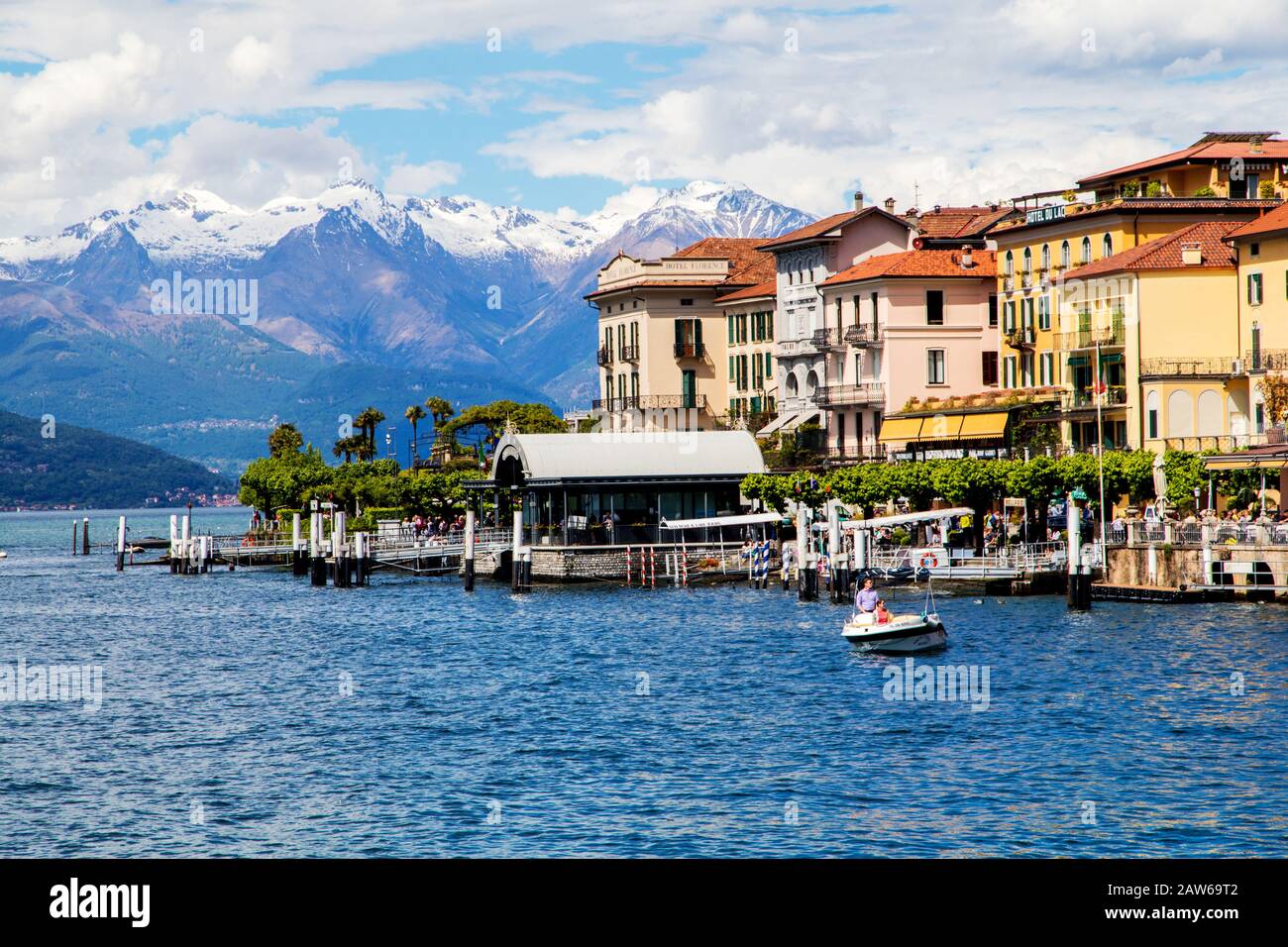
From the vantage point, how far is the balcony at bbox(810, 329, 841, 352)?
126 meters

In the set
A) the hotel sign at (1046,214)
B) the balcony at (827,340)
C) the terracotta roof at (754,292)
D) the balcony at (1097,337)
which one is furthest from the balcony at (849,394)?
the balcony at (1097,337)

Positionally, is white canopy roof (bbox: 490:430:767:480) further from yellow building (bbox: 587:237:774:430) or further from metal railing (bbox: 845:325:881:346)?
yellow building (bbox: 587:237:774:430)

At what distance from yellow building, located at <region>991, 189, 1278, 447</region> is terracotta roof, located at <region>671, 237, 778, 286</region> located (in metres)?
37.3

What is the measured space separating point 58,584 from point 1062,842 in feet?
357

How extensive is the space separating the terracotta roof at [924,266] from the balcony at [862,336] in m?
3.48

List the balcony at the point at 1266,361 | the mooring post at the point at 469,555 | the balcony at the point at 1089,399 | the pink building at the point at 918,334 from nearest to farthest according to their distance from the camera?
the balcony at the point at 1266,361 → the balcony at the point at 1089,399 → the mooring post at the point at 469,555 → the pink building at the point at 918,334

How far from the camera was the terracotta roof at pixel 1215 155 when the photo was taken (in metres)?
106

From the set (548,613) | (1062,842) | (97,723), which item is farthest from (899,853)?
(548,613)

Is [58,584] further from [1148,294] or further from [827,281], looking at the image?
[1148,294]

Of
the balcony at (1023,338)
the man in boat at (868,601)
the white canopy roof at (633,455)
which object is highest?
the balcony at (1023,338)

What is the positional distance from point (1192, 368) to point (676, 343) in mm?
58798

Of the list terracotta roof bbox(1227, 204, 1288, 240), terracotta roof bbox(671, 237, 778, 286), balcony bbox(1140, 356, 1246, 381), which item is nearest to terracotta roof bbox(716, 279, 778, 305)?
terracotta roof bbox(671, 237, 778, 286)

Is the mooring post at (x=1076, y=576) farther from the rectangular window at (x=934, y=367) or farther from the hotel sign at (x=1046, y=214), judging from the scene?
the rectangular window at (x=934, y=367)

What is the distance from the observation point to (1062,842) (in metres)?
30.6
